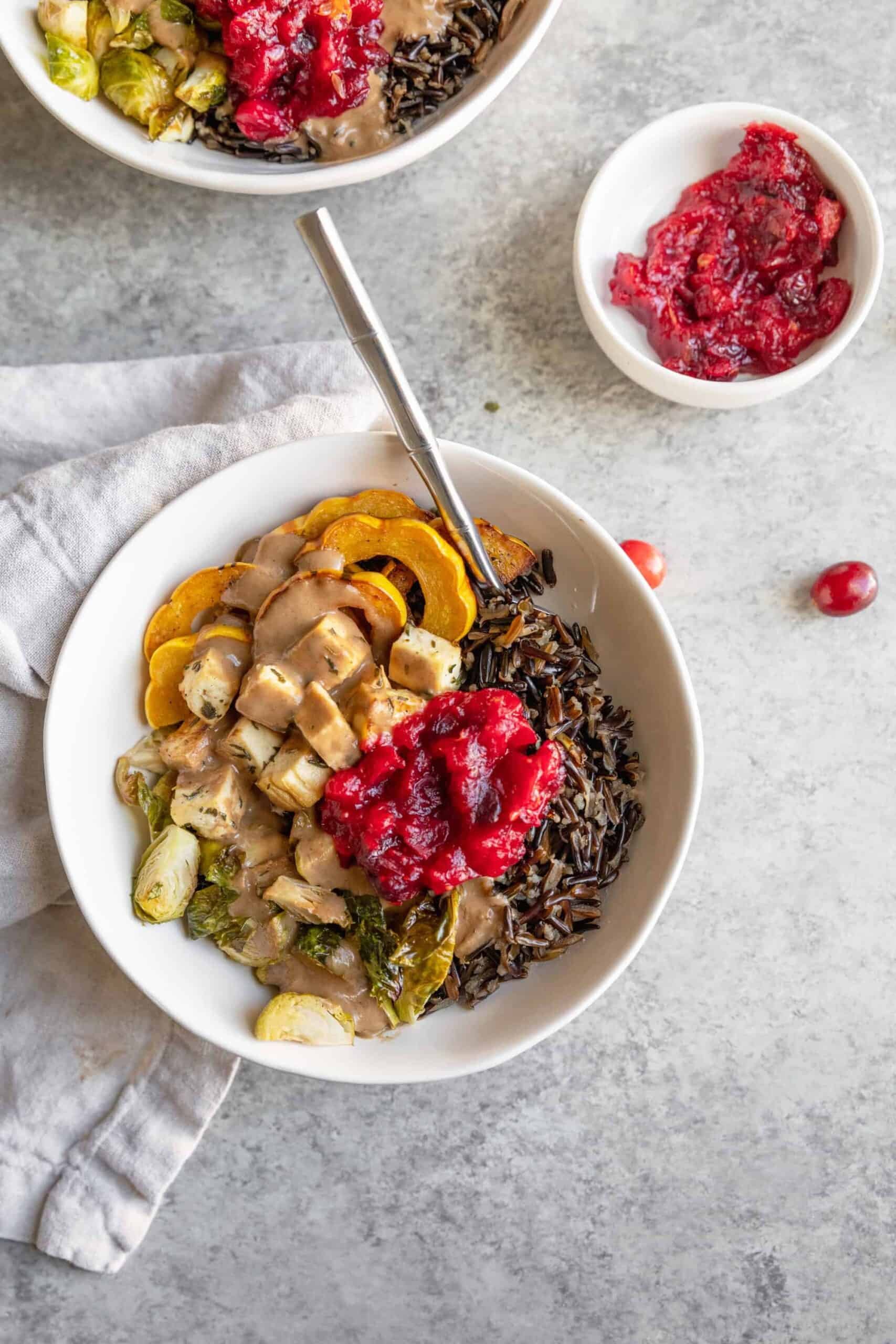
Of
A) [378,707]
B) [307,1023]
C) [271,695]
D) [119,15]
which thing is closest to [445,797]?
[378,707]

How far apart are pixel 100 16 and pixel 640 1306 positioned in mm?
4358

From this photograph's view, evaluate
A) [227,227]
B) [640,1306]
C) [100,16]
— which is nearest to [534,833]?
[640,1306]

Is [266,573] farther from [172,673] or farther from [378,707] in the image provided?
[378,707]

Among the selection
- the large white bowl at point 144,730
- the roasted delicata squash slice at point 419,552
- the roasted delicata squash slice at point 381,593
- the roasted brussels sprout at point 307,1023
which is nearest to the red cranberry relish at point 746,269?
the large white bowl at point 144,730

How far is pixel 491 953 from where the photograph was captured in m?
3.00

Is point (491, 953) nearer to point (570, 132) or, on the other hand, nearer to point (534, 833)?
point (534, 833)

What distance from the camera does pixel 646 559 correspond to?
3393 millimetres

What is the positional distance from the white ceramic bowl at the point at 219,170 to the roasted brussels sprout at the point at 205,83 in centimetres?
15

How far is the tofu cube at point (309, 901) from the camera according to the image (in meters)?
2.88

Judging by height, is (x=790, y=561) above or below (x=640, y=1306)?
above

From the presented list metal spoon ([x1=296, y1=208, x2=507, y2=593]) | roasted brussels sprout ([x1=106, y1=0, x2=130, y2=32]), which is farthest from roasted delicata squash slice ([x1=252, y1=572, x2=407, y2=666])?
roasted brussels sprout ([x1=106, y1=0, x2=130, y2=32])

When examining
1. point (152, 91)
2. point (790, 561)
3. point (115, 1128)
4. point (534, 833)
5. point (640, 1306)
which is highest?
point (152, 91)

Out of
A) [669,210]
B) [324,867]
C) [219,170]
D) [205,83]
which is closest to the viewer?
[324,867]

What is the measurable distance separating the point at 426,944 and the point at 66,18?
2.83 m
